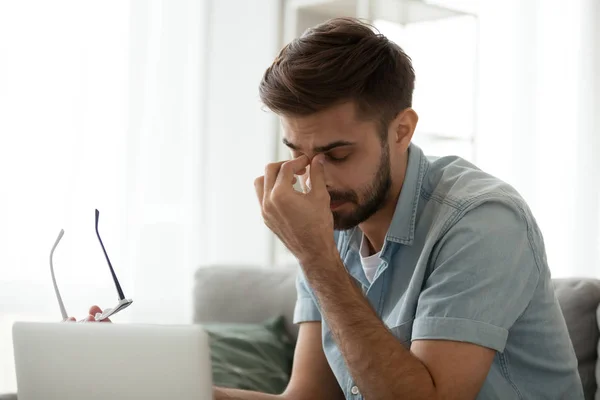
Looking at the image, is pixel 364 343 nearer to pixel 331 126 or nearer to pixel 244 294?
pixel 331 126

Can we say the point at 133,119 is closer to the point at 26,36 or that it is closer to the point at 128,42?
the point at 128,42

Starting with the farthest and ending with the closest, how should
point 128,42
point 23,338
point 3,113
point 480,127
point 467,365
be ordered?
point 480,127 < point 128,42 < point 3,113 < point 467,365 < point 23,338

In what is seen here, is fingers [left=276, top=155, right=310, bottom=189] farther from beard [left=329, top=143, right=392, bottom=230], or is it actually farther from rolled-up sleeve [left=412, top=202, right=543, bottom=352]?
rolled-up sleeve [left=412, top=202, right=543, bottom=352]

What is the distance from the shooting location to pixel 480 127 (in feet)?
13.7

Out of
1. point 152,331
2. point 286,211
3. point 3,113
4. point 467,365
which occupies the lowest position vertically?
point 467,365

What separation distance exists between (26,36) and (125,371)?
206 cm

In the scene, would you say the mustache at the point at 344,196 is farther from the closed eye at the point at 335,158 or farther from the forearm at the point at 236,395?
the forearm at the point at 236,395

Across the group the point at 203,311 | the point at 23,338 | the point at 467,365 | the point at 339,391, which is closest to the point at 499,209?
the point at 467,365

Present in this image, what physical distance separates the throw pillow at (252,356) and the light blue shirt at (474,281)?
55 centimetres

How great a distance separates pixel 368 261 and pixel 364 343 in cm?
31

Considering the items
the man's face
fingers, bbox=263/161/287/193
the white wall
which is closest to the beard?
the man's face

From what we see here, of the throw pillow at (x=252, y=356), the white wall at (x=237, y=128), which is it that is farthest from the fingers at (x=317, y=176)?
the white wall at (x=237, y=128)

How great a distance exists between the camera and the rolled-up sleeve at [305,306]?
5.60 feet

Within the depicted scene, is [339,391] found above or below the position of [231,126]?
below
